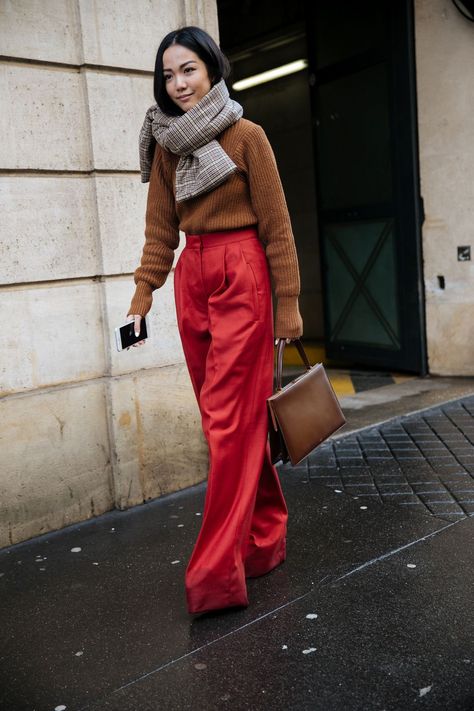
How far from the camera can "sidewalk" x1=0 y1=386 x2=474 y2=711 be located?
2430 mm

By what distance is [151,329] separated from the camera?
14.5 feet

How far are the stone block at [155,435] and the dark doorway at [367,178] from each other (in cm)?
340

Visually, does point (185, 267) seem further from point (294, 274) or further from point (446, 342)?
point (446, 342)

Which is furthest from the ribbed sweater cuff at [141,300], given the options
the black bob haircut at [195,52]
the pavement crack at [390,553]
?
the pavement crack at [390,553]

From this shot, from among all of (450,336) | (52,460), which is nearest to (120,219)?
(52,460)

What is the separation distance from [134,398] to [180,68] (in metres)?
1.94

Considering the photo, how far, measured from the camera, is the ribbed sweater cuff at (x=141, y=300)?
124 inches

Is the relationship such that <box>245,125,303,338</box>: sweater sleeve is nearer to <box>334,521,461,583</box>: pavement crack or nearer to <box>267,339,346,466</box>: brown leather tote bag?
<box>267,339,346,466</box>: brown leather tote bag

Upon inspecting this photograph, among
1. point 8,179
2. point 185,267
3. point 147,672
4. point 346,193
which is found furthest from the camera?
point 346,193

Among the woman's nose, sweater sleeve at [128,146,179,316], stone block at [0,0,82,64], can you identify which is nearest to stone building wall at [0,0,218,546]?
stone block at [0,0,82,64]

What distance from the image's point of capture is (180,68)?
2.83 meters

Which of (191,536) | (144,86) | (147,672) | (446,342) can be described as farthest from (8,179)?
(446,342)

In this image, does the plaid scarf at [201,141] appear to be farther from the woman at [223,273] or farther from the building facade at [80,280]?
the building facade at [80,280]

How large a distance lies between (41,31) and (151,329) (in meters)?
1.60
